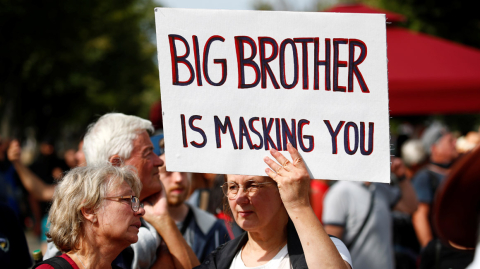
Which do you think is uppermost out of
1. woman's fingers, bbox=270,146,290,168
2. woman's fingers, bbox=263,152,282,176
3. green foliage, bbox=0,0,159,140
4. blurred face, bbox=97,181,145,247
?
green foliage, bbox=0,0,159,140

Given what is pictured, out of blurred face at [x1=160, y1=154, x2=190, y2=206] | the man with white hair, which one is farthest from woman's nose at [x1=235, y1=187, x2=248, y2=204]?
blurred face at [x1=160, y1=154, x2=190, y2=206]

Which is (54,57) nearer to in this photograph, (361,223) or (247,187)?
(361,223)

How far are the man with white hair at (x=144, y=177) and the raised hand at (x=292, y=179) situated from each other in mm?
849

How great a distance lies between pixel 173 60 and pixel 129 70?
35.7 meters

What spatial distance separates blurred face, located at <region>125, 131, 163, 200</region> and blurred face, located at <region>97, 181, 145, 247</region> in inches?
16.9

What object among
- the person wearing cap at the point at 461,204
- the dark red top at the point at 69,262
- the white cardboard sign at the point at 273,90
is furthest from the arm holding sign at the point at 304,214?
the dark red top at the point at 69,262

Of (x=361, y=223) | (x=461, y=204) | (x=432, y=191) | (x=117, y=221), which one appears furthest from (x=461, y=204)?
(x=432, y=191)

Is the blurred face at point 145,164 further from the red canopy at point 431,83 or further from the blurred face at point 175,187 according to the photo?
the red canopy at point 431,83

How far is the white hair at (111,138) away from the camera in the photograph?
2.73 meters

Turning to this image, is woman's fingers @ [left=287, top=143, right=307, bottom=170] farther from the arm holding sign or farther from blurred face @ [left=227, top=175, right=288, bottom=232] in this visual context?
blurred face @ [left=227, top=175, right=288, bottom=232]

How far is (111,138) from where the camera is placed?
2748mm

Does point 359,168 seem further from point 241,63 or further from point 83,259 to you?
point 83,259

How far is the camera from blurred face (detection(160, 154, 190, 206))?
126 inches

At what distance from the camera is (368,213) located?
407 cm
